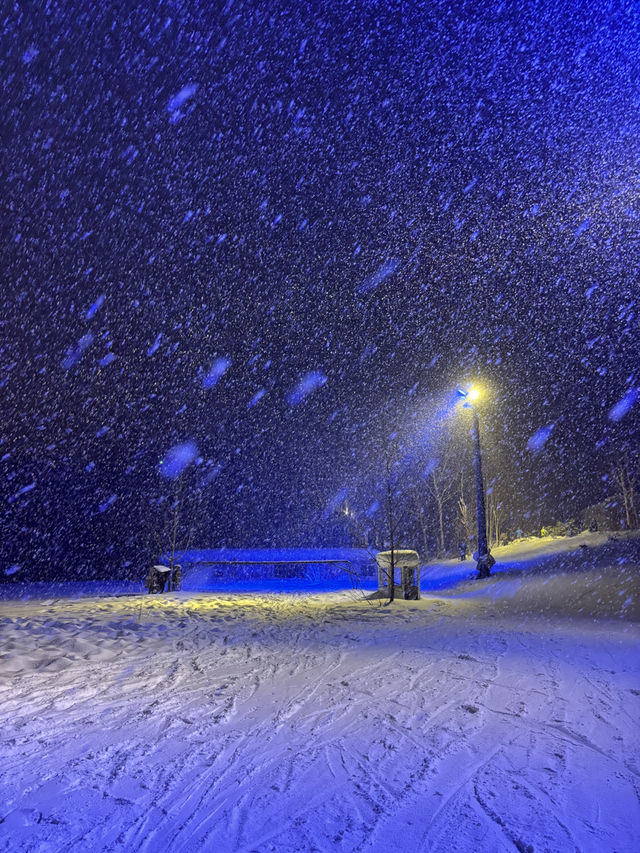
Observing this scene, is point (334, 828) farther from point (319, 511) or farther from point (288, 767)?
point (319, 511)

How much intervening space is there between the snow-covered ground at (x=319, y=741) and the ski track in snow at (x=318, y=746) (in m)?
0.02

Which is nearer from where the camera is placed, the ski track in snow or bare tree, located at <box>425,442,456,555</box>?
the ski track in snow

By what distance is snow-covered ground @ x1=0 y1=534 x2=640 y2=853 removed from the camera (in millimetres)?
2684

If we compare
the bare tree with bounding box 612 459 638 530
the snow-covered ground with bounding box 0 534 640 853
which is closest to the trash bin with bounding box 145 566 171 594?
the snow-covered ground with bounding box 0 534 640 853

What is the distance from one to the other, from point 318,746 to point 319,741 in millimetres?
105

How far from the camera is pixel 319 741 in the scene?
3.87 m

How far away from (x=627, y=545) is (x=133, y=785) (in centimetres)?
1722

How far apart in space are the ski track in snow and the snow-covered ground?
2 cm

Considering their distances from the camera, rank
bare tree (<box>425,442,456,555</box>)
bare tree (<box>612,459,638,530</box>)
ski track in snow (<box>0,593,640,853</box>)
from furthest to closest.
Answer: bare tree (<box>425,442,456,555</box>) < bare tree (<box>612,459,638,530</box>) < ski track in snow (<box>0,593,640,853</box>)

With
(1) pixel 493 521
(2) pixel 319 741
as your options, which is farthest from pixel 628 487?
(2) pixel 319 741

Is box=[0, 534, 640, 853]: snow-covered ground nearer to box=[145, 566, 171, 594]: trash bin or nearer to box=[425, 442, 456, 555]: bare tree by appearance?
box=[145, 566, 171, 594]: trash bin

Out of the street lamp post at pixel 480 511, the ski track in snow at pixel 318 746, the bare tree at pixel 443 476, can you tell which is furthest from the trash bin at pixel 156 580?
the bare tree at pixel 443 476

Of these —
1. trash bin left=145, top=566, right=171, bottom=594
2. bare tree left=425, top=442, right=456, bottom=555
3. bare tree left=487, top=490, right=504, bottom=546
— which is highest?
bare tree left=425, top=442, right=456, bottom=555

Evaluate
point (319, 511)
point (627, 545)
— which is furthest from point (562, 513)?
point (627, 545)
